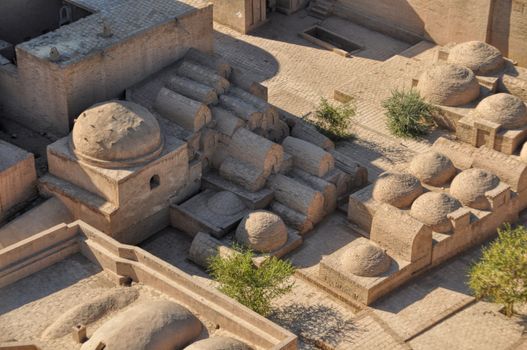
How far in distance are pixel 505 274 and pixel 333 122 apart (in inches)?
320

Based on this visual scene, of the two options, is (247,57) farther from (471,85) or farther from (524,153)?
(524,153)

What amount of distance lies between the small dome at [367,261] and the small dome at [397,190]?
1.92m

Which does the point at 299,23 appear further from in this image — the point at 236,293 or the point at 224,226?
the point at 236,293

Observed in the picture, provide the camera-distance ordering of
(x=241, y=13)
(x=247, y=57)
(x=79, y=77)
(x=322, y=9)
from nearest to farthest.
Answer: (x=79, y=77) → (x=247, y=57) → (x=241, y=13) → (x=322, y=9)

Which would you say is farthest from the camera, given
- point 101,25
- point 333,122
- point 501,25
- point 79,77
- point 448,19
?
point 448,19

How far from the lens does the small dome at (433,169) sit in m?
29.1

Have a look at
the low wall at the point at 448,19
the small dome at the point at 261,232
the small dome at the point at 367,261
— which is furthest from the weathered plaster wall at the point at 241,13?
the small dome at the point at 367,261

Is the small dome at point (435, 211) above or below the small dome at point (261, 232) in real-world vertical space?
above

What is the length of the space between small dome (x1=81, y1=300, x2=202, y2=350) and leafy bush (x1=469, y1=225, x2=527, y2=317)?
686 centimetres

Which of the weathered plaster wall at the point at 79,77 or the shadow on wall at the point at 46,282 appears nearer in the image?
the shadow on wall at the point at 46,282

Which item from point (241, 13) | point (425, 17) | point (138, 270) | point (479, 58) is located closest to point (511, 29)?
point (479, 58)

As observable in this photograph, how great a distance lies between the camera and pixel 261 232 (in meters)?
27.2

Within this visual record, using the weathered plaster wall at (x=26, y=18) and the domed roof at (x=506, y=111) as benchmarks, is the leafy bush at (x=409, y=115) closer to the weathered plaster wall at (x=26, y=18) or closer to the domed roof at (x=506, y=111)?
the domed roof at (x=506, y=111)

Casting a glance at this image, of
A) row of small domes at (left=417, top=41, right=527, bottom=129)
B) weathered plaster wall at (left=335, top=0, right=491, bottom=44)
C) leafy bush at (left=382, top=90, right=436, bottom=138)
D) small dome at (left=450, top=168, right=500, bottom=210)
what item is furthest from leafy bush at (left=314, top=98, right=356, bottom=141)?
weathered plaster wall at (left=335, top=0, right=491, bottom=44)
